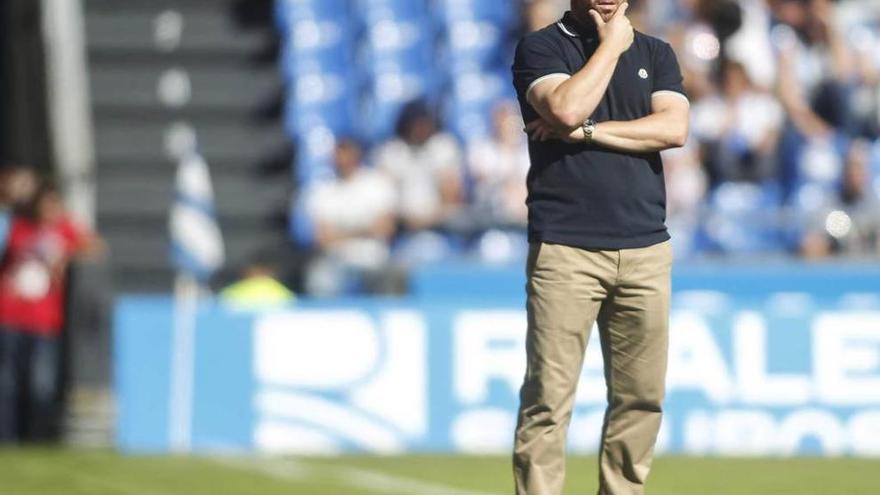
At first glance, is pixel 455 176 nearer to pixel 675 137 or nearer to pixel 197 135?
pixel 197 135

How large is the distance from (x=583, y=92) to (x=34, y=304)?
28.1 feet

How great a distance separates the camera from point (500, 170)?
15805mm

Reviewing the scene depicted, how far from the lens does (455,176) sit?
1584cm

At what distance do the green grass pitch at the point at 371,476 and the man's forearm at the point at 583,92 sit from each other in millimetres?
3687

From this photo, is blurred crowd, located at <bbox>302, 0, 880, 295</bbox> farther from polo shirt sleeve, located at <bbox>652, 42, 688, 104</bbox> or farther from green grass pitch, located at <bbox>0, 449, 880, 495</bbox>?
polo shirt sleeve, located at <bbox>652, 42, 688, 104</bbox>

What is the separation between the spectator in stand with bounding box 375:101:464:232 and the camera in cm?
1553

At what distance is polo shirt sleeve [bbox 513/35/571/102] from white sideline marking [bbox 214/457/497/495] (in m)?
3.57

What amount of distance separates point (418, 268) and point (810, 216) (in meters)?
2.95

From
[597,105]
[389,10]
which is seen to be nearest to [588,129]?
[597,105]

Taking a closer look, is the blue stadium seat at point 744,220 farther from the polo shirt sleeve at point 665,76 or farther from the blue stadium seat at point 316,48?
the polo shirt sleeve at point 665,76

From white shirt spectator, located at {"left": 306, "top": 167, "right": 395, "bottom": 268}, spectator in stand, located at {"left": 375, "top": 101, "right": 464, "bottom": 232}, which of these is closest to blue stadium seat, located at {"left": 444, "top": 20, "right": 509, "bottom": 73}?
spectator in stand, located at {"left": 375, "top": 101, "right": 464, "bottom": 232}

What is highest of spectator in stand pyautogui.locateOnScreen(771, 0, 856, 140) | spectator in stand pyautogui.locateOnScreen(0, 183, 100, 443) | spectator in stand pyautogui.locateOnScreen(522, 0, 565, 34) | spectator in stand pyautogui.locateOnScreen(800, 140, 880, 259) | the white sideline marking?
spectator in stand pyautogui.locateOnScreen(522, 0, 565, 34)

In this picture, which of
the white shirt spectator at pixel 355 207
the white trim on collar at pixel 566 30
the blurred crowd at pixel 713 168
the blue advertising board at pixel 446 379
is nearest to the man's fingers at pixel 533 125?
the white trim on collar at pixel 566 30

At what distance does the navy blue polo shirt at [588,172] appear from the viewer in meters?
6.96
